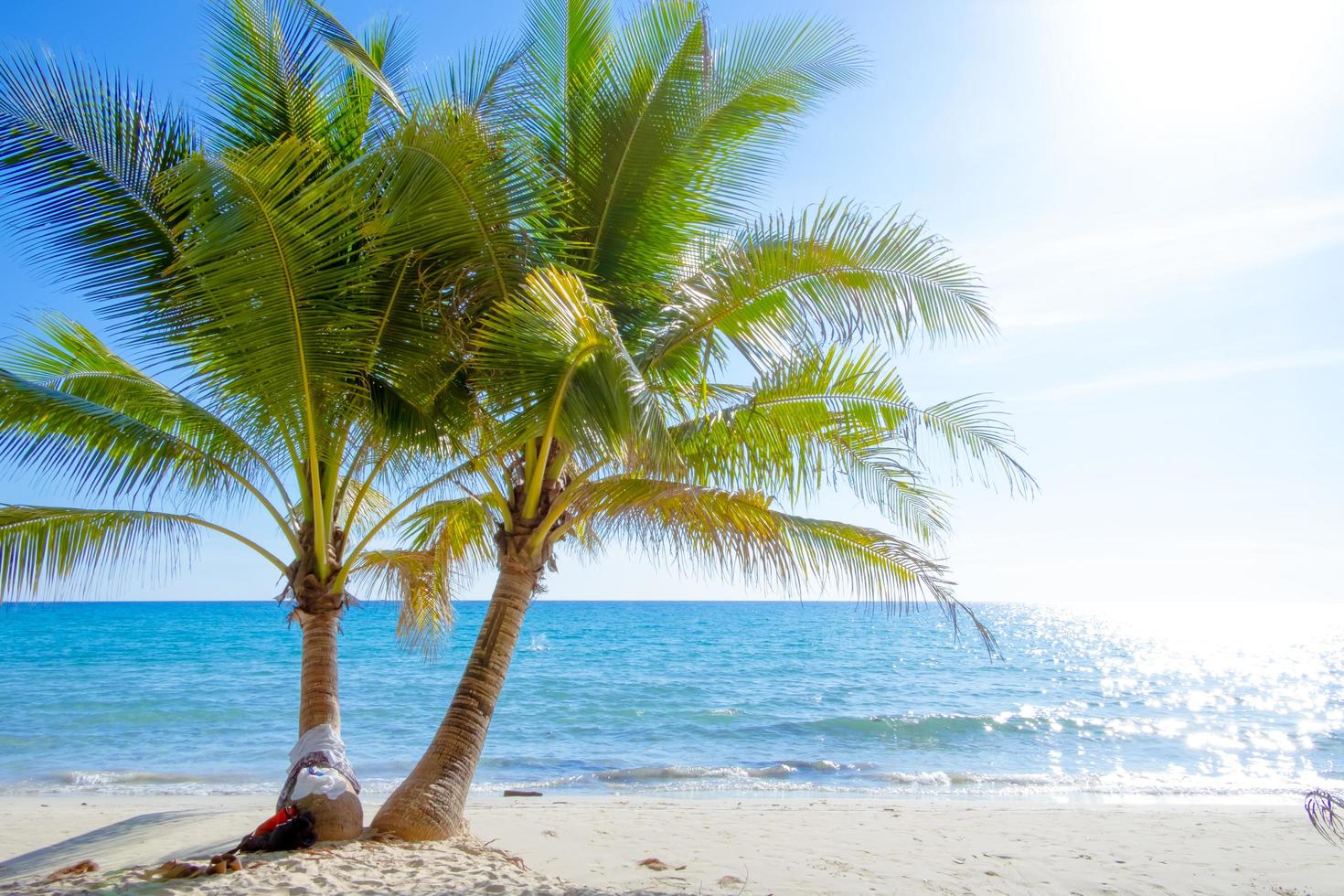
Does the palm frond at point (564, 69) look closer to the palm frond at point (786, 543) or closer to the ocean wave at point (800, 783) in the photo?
the palm frond at point (786, 543)

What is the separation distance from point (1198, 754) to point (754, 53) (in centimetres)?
1553

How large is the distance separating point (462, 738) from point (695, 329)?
3228 millimetres

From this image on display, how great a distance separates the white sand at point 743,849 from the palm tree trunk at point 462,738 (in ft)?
0.88

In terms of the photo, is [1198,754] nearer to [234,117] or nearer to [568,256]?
[568,256]

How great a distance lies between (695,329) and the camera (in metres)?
5.73

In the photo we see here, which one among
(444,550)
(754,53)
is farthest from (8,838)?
(754,53)

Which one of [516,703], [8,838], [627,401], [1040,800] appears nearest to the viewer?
[627,401]

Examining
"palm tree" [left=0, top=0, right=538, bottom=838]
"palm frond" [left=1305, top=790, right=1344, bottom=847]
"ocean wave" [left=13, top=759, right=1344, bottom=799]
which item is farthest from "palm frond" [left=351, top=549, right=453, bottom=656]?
"palm frond" [left=1305, top=790, right=1344, bottom=847]

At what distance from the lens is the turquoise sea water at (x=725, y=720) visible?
13.4 metres

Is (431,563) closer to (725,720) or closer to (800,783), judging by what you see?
(800,783)

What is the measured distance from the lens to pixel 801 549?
6320mm

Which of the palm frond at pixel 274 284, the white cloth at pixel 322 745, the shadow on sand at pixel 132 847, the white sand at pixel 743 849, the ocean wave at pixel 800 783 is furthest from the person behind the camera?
the ocean wave at pixel 800 783

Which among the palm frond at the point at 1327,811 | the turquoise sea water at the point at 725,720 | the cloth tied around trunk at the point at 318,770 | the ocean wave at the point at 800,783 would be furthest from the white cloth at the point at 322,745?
the turquoise sea water at the point at 725,720

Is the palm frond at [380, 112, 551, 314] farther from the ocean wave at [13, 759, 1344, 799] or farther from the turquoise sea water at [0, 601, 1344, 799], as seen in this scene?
the turquoise sea water at [0, 601, 1344, 799]
